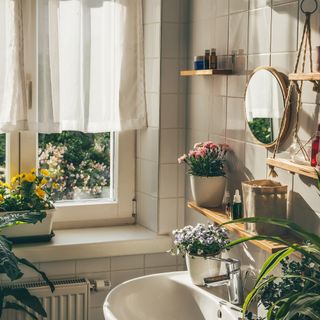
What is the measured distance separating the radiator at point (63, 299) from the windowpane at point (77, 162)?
0.50 meters

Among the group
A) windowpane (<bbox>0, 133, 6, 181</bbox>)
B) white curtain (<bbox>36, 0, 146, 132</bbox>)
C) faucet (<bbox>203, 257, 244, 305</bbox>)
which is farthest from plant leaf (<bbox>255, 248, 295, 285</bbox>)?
windowpane (<bbox>0, 133, 6, 181</bbox>)

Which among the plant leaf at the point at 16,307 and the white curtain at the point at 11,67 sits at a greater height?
the white curtain at the point at 11,67

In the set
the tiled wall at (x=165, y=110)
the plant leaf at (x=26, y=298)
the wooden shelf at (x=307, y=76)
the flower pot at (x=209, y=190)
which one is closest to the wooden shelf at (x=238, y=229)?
the flower pot at (x=209, y=190)

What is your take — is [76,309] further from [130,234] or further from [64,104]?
[64,104]

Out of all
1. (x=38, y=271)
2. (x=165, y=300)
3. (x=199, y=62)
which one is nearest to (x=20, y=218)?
(x=38, y=271)

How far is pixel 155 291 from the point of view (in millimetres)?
2529

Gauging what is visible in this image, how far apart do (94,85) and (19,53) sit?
15.0 inches

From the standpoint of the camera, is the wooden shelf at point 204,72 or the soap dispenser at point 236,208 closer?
the soap dispenser at point 236,208

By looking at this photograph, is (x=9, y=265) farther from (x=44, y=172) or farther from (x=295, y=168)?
(x=295, y=168)

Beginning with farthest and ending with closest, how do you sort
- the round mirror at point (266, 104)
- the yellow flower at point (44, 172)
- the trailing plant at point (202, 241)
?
the yellow flower at point (44, 172) → the trailing plant at point (202, 241) → the round mirror at point (266, 104)

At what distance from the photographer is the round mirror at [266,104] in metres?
2.22

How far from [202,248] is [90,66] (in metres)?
1.09

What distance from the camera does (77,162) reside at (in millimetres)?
3156

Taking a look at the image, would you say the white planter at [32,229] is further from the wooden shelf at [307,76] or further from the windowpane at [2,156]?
the wooden shelf at [307,76]
